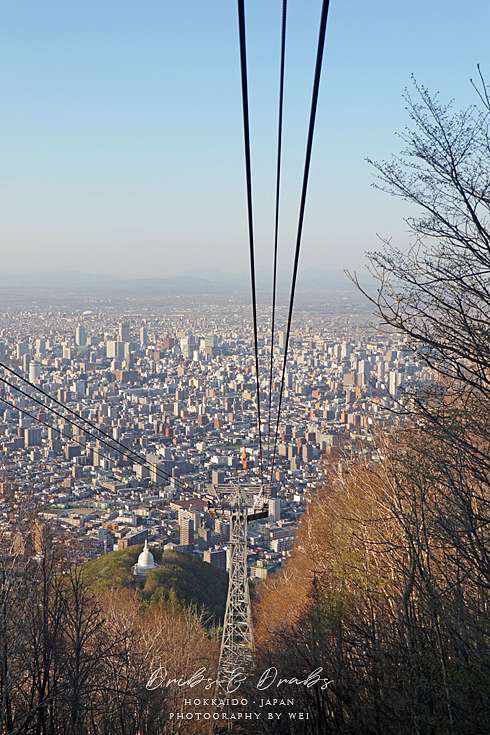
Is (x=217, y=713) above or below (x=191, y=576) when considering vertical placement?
above

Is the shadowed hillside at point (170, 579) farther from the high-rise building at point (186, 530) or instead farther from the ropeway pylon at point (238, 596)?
the ropeway pylon at point (238, 596)

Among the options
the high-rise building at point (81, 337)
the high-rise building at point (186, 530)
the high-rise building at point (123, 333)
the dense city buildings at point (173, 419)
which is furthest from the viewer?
the high-rise building at point (123, 333)

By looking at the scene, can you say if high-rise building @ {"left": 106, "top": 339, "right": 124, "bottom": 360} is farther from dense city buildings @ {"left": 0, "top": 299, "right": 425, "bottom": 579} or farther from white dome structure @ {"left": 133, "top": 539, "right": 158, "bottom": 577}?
white dome structure @ {"left": 133, "top": 539, "right": 158, "bottom": 577}

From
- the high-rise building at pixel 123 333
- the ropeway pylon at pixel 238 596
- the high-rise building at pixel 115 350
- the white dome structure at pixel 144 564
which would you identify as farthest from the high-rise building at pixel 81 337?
the ropeway pylon at pixel 238 596

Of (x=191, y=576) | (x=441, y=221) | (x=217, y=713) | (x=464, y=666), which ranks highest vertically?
(x=441, y=221)

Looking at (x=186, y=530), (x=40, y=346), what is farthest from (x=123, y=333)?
(x=186, y=530)

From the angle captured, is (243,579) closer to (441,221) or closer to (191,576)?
(191,576)

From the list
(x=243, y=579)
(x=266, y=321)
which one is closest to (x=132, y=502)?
(x=243, y=579)
